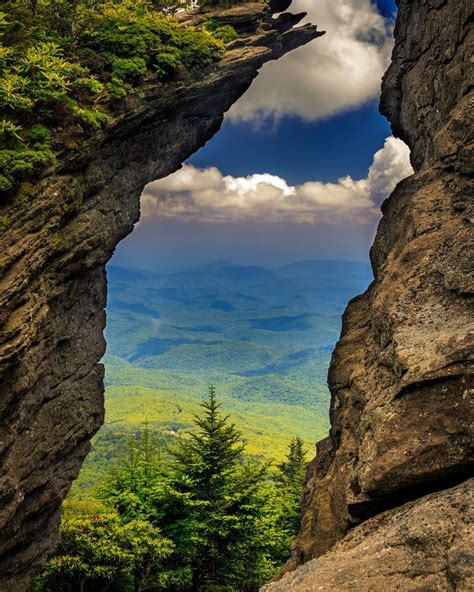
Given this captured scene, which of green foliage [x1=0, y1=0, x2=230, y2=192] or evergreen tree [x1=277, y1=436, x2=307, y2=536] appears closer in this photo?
green foliage [x1=0, y1=0, x2=230, y2=192]

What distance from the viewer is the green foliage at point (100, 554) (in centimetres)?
2502

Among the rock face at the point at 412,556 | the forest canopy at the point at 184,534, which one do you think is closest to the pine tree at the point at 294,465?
the forest canopy at the point at 184,534

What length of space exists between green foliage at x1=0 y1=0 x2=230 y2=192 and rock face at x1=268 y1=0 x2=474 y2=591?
13920mm

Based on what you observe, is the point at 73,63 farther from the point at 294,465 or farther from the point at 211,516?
the point at 294,465

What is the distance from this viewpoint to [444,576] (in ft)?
24.2

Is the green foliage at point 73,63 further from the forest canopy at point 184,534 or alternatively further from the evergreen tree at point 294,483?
the evergreen tree at point 294,483

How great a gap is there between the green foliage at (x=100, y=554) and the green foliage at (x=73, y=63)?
1983cm

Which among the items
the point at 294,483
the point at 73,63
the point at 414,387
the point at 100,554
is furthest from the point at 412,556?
the point at 294,483

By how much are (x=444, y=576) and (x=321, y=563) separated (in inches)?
138

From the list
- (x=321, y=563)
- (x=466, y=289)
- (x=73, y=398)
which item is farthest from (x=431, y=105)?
(x=73, y=398)

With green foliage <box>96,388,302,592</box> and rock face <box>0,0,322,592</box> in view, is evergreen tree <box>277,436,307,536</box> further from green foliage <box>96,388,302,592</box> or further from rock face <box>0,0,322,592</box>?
rock face <box>0,0,322,592</box>

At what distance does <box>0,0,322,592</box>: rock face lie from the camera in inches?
699

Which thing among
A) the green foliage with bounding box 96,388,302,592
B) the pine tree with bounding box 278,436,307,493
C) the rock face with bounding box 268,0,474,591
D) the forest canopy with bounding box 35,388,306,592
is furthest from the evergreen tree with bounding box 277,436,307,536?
the rock face with bounding box 268,0,474,591

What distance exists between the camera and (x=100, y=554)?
2508 cm
